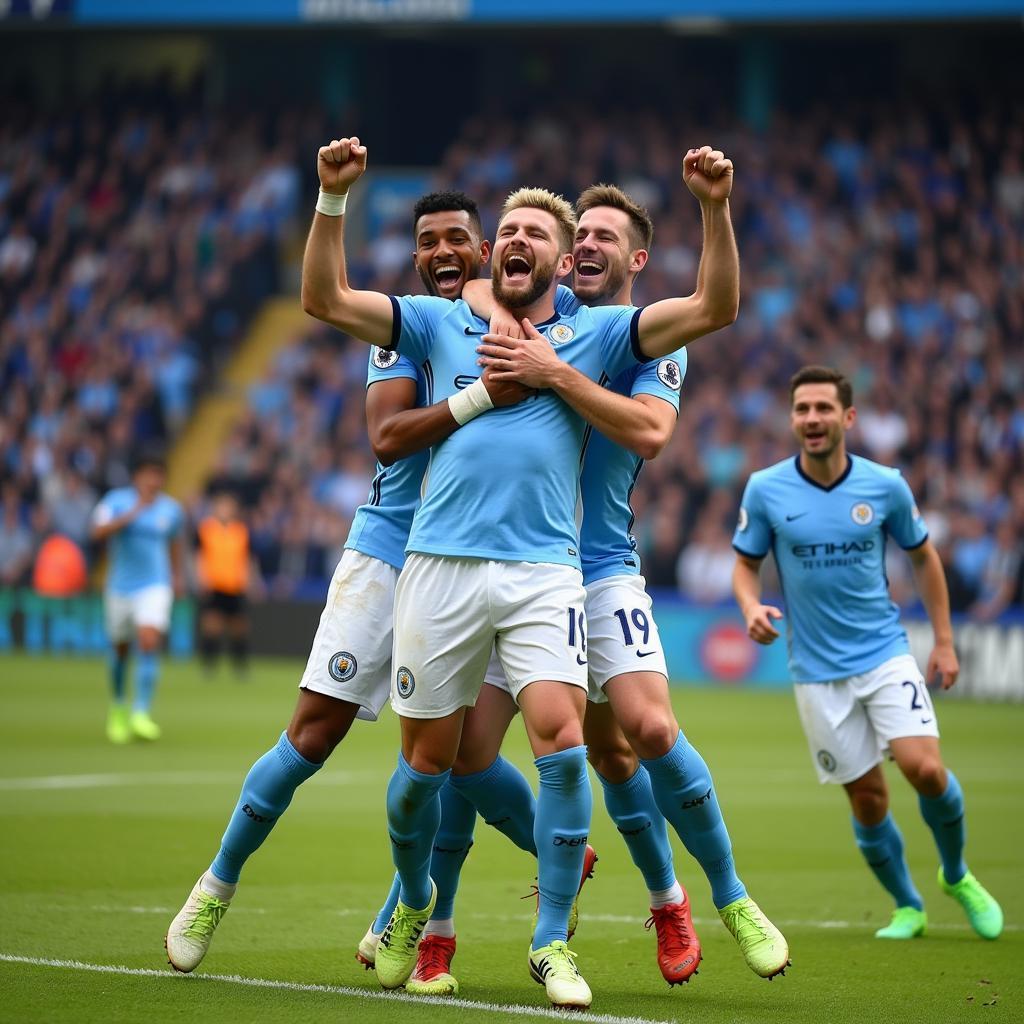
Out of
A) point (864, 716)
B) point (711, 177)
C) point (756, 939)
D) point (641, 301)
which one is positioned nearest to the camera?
point (711, 177)

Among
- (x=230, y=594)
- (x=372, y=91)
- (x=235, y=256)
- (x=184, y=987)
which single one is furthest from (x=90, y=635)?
(x=184, y=987)

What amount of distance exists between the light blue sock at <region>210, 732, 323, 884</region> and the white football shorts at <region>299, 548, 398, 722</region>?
0.27 metres

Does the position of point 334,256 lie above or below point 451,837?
above

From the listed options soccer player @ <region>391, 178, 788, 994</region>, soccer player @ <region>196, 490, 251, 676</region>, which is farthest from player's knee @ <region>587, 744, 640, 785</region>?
soccer player @ <region>196, 490, 251, 676</region>

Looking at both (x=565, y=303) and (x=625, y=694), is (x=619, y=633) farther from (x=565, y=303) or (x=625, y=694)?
(x=565, y=303)

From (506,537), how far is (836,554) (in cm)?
268

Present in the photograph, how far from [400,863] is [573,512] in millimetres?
1395

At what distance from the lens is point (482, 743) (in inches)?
270

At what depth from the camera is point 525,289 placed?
648 centimetres

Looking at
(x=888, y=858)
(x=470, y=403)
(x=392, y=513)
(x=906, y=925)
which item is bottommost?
(x=906, y=925)

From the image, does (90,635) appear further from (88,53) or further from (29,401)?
(88,53)

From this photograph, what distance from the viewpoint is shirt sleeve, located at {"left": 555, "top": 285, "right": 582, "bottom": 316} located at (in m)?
6.73

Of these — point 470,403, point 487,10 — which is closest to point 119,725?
point 470,403

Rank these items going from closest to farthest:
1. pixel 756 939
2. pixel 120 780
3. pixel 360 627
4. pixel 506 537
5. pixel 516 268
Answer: pixel 506 537
pixel 516 268
pixel 756 939
pixel 360 627
pixel 120 780
